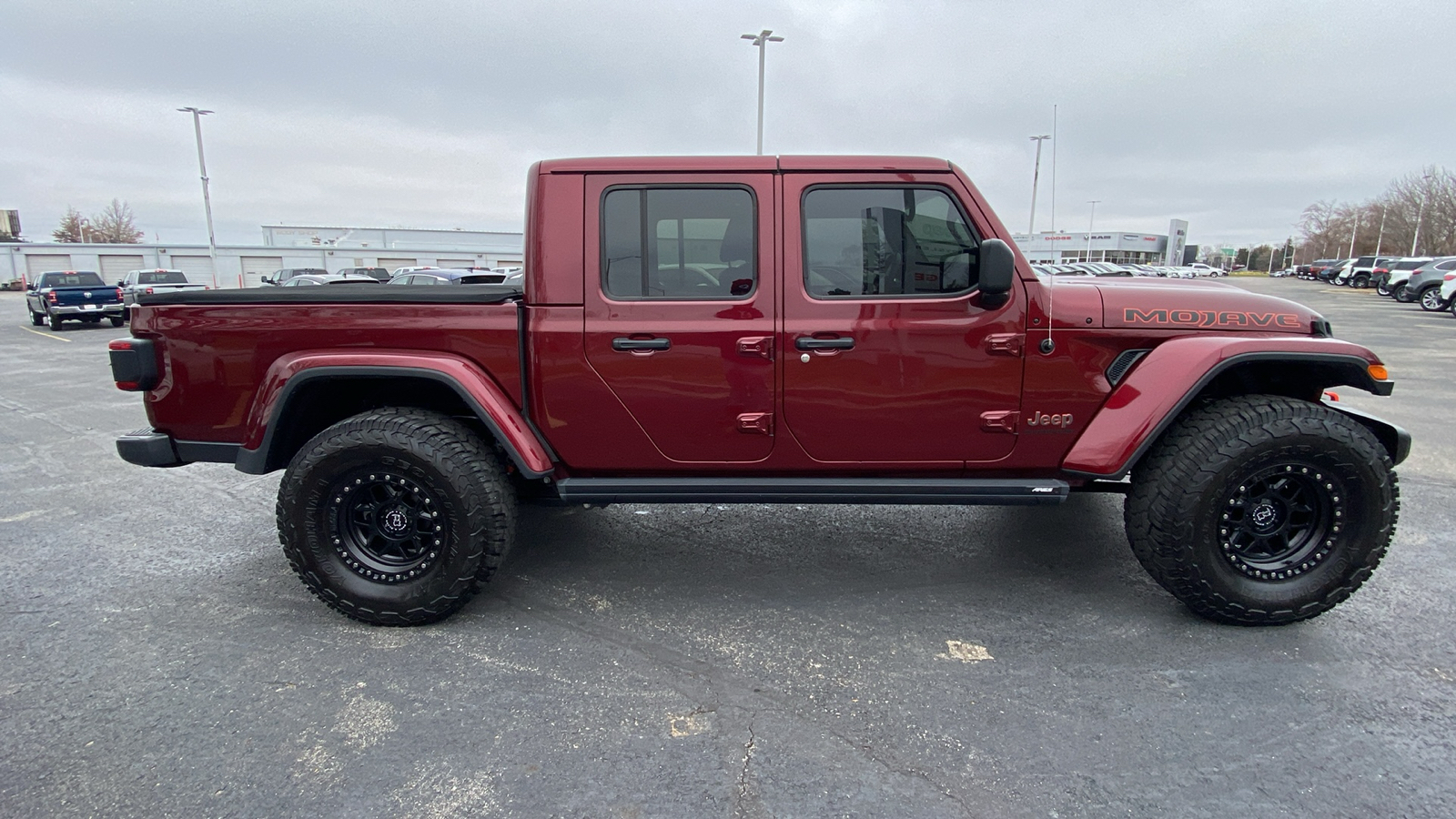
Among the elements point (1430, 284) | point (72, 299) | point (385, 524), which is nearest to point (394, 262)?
point (72, 299)

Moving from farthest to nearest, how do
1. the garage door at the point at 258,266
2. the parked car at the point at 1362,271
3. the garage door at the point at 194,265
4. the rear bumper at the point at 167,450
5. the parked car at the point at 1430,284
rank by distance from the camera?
1. the garage door at the point at 258,266
2. the garage door at the point at 194,265
3. the parked car at the point at 1362,271
4. the parked car at the point at 1430,284
5. the rear bumper at the point at 167,450

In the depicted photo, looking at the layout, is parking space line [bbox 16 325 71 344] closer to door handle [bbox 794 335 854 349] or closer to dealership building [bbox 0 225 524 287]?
door handle [bbox 794 335 854 349]

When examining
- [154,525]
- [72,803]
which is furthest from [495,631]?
[154,525]

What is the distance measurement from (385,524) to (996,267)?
274 centimetres

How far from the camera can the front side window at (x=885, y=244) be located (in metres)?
3.09

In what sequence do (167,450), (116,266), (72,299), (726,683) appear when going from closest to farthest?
(726,683) < (167,450) < (72,299) < (116,266)

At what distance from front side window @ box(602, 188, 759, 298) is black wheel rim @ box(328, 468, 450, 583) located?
1211 mm

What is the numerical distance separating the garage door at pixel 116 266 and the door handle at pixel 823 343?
58.6 m

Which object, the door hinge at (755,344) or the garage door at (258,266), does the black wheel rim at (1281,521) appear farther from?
the garage door at (258,266)

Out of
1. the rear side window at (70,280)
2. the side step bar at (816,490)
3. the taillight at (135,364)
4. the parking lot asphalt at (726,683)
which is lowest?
the parking lot asphalt at (726,683)

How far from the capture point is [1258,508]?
3049mm

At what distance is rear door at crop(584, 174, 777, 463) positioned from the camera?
121 inches

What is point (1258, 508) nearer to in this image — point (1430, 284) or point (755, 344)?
point (755, 344)

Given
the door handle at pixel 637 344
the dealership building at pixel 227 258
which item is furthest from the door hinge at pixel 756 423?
the dealership building at pixel 227 258
